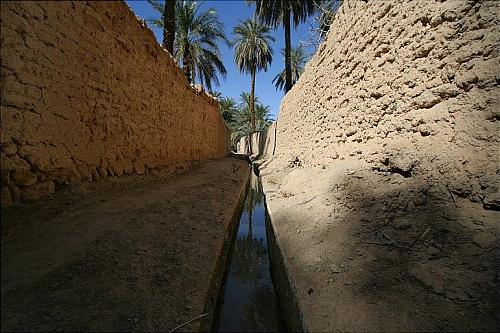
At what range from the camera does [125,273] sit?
6.34 feet

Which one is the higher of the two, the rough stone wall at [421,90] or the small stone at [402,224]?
the rough stone wall at [421,90]

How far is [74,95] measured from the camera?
2.69 m

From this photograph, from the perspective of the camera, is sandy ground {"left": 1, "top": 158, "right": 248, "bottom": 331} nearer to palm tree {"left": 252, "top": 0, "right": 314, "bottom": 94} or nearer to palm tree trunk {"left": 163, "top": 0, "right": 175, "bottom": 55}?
palm tree trunk {"left": 163, "top": 0, "right": 175, "bottom": 55}

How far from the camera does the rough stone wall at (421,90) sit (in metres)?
2.23

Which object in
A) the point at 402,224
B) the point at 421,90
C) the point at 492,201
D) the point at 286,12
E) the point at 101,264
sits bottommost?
the point at 101,264

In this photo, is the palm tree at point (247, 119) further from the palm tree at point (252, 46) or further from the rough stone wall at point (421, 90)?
the rough stone wall at point (421, 90)

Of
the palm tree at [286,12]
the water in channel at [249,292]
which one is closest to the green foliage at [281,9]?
the palm tree at [286,12]

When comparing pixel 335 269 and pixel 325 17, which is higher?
pixel 325 17

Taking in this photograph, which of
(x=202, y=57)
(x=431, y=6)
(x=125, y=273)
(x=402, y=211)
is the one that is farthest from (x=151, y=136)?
(x=202, y=57)

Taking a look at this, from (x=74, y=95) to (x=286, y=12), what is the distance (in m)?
13.4

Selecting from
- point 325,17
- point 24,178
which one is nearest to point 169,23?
point 325,17

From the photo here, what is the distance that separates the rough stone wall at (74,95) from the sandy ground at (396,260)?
229cm

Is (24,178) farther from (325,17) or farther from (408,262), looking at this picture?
(325,17)

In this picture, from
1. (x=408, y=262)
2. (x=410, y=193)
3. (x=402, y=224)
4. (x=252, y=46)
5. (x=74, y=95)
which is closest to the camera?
(x=408, y=262)
